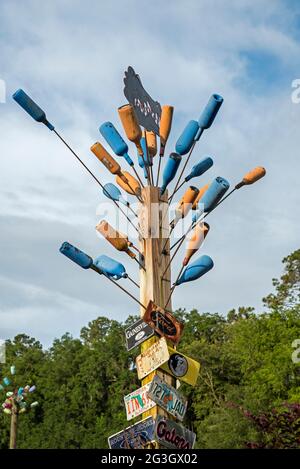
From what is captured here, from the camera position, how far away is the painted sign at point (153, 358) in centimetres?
492

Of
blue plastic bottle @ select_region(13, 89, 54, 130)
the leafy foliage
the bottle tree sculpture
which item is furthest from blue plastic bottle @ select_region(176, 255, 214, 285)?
the leafy foliage

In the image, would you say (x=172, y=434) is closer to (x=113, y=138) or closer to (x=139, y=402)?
(x=139, y=402)

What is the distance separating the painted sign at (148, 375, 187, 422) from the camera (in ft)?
15.8

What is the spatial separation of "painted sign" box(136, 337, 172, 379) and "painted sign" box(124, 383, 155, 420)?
127 millimetres

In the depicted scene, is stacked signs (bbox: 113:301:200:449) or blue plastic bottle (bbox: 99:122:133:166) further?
blue plastic bottle (bbox: 99:122:133:166)

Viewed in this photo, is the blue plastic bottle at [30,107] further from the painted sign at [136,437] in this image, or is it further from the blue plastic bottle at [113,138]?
the painted sign at [136,437]

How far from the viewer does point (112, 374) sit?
40812 mm

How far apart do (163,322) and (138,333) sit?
20cm

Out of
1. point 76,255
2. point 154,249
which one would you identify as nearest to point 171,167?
point 154,249

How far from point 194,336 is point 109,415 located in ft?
21.4

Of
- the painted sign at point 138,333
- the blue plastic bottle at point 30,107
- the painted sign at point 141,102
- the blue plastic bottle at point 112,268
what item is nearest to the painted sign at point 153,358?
the painted sign at point 138,333

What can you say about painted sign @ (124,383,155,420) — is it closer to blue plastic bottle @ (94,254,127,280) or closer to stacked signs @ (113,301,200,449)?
stacked signs @ (113,301,200,449)
